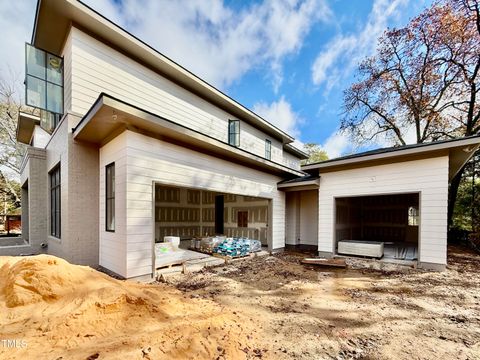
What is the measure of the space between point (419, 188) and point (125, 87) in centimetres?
1026

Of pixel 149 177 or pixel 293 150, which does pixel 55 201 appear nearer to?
pixel 149 177

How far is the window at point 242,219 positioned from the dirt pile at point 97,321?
26.2 ft

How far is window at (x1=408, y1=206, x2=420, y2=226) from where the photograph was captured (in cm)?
1267

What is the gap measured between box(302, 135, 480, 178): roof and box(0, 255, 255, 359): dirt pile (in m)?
6.83

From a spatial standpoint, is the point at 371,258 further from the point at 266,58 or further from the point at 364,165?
the point at 266,58

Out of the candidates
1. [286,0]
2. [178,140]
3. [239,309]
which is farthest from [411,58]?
[239,309]

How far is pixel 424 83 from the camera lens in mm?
13867

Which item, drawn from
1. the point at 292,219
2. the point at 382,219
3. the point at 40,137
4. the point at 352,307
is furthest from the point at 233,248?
the point at 382,219

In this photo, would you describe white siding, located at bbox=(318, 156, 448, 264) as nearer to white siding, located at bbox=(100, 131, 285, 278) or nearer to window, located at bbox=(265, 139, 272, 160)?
white siding, located at bbox=(100, 131, 285, 278)

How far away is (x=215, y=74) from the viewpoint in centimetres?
1291

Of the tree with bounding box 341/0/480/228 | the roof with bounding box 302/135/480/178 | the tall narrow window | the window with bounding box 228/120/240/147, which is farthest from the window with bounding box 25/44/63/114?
the tree with bounding box 341/0/480/228

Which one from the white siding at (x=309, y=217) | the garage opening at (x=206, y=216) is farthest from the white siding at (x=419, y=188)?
the garage opening at (x=206, y=216)

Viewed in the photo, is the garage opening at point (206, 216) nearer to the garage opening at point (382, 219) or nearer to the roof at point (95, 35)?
the garage opening at point (382, 219)

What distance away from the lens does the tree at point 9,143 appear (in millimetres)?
17078
